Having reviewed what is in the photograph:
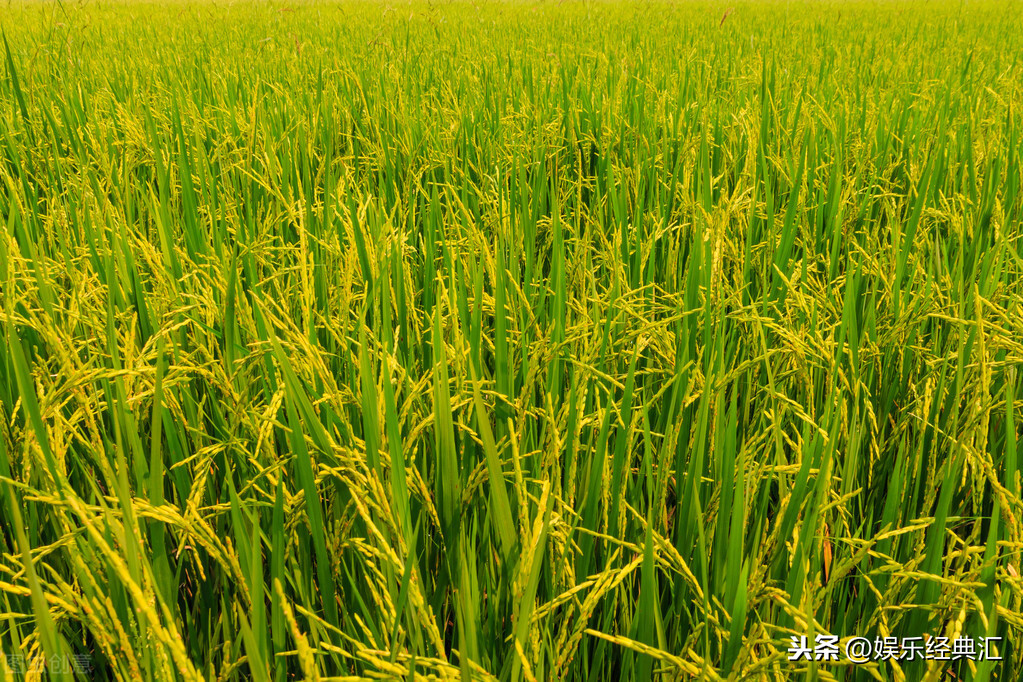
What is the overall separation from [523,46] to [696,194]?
308cm

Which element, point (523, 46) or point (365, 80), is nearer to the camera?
point (365, 80)

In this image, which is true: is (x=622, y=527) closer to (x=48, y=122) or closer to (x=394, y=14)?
(x=48, y=122)

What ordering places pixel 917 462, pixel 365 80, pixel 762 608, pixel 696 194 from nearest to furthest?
pixel 762 608 → pixel 917 462 → pixel 696 194 → pixel 365 80

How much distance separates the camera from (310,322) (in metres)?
0.95

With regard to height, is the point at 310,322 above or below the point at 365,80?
below

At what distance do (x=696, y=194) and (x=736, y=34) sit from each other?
168 inches

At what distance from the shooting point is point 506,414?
2.93 ft

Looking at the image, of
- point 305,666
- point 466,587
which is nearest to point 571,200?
point 466,587

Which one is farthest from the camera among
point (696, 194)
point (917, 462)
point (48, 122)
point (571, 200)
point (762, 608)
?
point (48, 122)

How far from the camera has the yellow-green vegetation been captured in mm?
637

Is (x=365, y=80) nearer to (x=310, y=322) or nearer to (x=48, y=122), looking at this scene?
(x=48, y=122)

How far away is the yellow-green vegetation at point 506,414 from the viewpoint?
64cm

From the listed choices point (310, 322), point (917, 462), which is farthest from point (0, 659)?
point (917, 462)

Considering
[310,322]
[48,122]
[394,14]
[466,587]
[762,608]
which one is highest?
[394,14]
